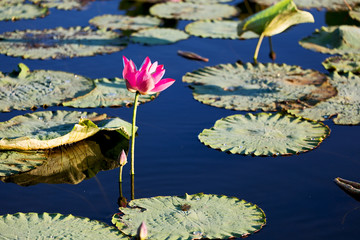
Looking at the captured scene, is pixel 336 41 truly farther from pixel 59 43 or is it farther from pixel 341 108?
pixel 59 43

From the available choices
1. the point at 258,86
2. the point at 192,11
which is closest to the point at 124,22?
the point at 192,11

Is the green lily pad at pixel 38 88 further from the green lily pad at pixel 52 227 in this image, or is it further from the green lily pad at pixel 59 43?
the green lily pad at pixel 52 227

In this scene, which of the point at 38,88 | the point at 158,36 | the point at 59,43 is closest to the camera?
the point at 38,88

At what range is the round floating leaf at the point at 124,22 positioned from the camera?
568 centimetres

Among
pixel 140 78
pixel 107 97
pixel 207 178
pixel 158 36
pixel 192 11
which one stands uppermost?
pixel 140 78

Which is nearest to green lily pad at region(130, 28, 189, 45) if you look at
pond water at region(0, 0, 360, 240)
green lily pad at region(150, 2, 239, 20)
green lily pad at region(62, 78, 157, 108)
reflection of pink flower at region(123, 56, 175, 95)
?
green lily pad at region(150, 2, 239, 20)

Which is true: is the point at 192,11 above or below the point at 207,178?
above

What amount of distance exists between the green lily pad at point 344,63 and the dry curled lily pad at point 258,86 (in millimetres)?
238

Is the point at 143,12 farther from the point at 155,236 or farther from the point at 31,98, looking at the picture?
the point at 155,236

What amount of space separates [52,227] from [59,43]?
2937mm

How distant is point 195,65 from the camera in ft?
15.5

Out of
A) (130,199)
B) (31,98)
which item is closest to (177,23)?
(31,98)

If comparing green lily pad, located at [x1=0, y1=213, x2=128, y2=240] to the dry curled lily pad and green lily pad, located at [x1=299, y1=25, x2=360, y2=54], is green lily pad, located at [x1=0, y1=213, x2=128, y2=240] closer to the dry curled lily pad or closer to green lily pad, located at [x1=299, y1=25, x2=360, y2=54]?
the dry curled lily pad

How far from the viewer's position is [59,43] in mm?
5105
